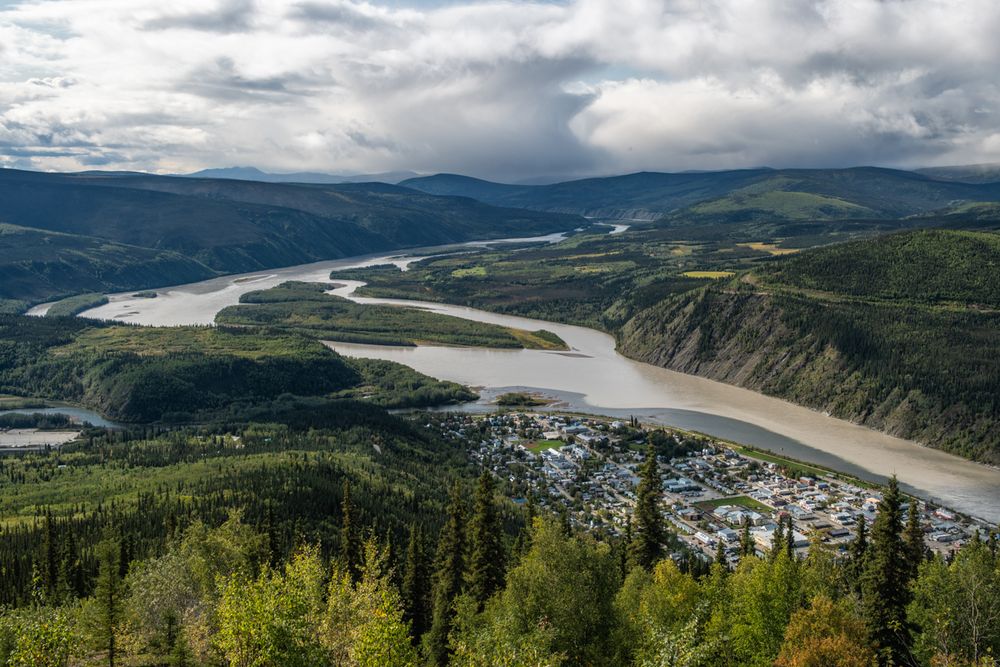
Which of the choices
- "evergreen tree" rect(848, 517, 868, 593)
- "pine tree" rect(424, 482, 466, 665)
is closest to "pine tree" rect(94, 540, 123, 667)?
"pine tree" rect(424, 482, 466, 665)

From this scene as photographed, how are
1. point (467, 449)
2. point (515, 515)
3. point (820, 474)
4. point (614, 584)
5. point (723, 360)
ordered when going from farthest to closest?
point (723, 360)
point (467, 449)
point (820, 474)
point (515, 515)
point (614, 584)

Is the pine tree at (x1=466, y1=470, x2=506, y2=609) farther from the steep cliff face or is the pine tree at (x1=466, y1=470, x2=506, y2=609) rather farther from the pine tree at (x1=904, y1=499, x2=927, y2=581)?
the steep cliff face

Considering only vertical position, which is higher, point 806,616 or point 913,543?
point 806,616

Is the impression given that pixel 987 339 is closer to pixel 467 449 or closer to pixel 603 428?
pixel 603 428

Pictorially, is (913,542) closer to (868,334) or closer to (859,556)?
(859,556)

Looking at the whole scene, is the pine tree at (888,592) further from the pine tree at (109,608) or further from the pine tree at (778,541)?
the pine tree at (109,608)

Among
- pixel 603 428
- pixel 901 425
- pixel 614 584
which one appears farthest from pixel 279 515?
pixel 901 425
